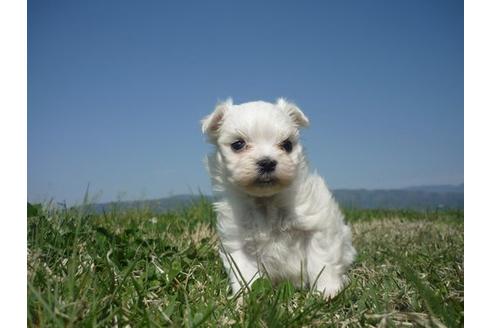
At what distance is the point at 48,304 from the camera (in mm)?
2061

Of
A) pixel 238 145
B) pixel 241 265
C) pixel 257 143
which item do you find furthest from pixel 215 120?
pixel 241 265

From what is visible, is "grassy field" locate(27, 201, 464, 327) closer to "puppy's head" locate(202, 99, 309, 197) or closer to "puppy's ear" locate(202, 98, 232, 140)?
"puppy's head" locate(202, 99, 309, 197)

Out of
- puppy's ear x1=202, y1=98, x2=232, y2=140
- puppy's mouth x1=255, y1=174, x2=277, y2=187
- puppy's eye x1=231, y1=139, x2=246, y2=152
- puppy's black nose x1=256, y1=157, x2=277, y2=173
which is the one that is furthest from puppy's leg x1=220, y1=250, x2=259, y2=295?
puppy's ear x1=202, y1=98, x2=232, y2=140

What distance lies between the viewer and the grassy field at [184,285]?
221 centimetres

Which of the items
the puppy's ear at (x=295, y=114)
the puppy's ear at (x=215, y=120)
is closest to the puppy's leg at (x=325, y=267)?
the puppy's ear at (x=295, y=114)

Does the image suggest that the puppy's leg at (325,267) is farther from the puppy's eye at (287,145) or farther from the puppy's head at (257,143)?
the puppy's eye at (287,145)

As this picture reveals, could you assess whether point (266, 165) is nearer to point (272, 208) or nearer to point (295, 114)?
point (272, 208)

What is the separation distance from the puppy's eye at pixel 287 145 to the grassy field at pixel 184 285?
105 cm

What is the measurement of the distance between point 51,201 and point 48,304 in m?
2.04

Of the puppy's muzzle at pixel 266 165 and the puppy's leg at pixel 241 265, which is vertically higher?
the puppy's muzzle at pixel 266 165

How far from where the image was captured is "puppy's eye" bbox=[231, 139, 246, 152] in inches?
143
